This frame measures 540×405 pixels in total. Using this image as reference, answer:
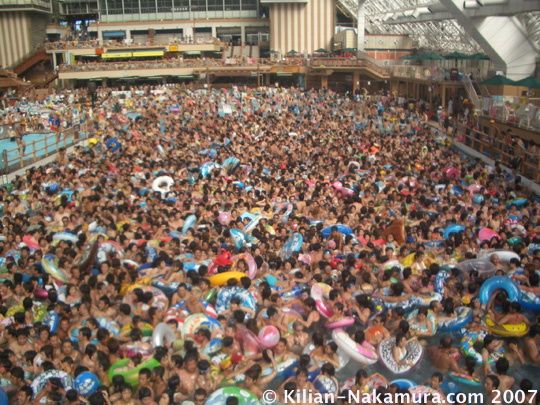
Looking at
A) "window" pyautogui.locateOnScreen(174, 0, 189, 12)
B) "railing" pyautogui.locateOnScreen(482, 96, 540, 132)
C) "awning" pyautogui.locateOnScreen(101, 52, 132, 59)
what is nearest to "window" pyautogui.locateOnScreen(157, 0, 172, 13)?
"window" pyautogui.locateOnScreen(174, 0, 189, 12)

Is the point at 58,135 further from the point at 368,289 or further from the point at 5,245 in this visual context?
the point at 368,289

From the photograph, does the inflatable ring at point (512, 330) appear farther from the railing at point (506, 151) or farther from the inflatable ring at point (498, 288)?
the railing at point (506, 151)

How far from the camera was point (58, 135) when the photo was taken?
1983 centimetres

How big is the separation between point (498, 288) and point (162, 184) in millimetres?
8234

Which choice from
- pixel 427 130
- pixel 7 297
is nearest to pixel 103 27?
pixel 427 130

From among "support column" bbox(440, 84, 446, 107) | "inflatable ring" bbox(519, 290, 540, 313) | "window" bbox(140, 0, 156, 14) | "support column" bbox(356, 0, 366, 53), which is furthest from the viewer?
"window" bbox(140, 0, 156, 14)

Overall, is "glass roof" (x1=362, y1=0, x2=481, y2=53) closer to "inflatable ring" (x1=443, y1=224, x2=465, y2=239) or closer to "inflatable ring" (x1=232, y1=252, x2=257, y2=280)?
"inflatable ring" (x1=443, y1=224, x2=465, y2=239)

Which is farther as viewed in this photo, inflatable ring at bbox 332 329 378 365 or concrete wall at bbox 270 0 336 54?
concrete wall at bbox 270 0 336 54

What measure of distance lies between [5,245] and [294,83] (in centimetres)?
3658

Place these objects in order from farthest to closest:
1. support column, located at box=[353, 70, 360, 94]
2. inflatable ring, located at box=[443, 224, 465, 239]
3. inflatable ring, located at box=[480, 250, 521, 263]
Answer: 1. support column, located at box=[353, 70, 360, 94]
2. inflatable ring, located at box=[443, 224, 465, 239]
3. inflatable ring, located at box=[480, 250, 521, 263]

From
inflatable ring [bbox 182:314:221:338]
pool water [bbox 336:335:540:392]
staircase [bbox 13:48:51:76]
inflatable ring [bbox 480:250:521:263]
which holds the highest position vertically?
staircase [bbox 13:48:51:76]

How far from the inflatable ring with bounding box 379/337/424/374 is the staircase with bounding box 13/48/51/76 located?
4669 cm

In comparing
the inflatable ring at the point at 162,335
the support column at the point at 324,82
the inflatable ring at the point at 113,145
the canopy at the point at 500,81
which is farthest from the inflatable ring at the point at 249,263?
the support column at the point at 324,82

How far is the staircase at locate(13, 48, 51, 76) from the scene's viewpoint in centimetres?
4662
